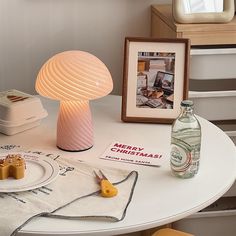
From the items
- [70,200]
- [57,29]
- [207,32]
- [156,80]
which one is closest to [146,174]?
[70,200]

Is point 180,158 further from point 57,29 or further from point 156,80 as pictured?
point 57,29

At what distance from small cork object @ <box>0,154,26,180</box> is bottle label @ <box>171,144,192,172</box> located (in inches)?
14.5

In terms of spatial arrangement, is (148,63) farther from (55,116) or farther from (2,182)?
(2,182)

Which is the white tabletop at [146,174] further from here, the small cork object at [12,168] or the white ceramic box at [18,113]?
the small cork object at [12,168]

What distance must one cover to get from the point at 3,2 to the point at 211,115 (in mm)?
956

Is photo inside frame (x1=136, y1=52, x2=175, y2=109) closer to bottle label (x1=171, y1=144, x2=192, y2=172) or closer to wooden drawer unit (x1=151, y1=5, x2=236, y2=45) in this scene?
wooden drawer unit (x1=151, y1=5, x2=236, y2=45)

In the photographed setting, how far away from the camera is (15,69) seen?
2.36 metres

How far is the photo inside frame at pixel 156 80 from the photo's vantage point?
5.62ft

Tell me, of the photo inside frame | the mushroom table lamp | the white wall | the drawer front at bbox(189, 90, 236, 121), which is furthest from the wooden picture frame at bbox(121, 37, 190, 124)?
the white wall

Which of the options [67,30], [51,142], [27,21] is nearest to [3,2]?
[27,21]

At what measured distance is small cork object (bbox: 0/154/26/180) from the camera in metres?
1.32

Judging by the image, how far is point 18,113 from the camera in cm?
164

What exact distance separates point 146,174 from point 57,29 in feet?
3.61

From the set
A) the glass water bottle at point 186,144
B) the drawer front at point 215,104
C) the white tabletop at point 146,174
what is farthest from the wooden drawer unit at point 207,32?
the glass water bottle at point 186,144
